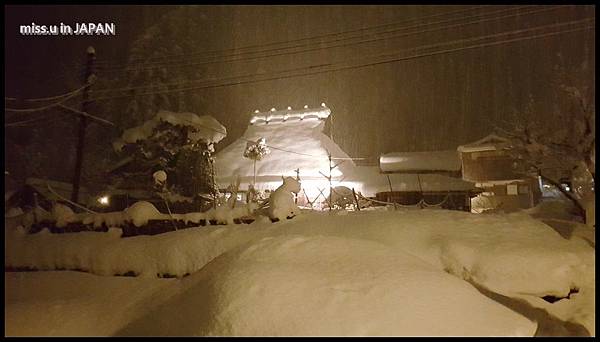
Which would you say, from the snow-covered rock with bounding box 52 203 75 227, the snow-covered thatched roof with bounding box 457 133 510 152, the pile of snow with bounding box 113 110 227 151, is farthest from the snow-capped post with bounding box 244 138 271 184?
the snow-covered rock with bounding box 52 203 75 227

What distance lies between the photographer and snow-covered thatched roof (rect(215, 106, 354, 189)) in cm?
2658

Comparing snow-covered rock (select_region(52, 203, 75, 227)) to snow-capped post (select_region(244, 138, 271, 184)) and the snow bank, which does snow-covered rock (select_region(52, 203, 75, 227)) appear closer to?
the snow bank

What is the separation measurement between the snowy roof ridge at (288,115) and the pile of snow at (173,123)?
12.8 meters

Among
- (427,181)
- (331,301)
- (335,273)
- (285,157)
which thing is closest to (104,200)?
(285,157)

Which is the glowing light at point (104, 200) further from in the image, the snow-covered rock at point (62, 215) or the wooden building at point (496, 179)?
the wooden building at point (496, 179)

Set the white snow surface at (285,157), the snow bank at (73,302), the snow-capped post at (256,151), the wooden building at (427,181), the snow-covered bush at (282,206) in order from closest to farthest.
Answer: the snow bank at (73,302) < the snow-covered bush at (282,206) < the wooden building at (427,181) < the white snow surface at (285,157) < the snow-capped post at (256,151)

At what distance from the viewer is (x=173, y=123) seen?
A: 66.4 ft

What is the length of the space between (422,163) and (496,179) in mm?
5080

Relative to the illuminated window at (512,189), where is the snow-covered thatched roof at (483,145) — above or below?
above

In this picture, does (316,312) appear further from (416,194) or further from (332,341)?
(416,194)

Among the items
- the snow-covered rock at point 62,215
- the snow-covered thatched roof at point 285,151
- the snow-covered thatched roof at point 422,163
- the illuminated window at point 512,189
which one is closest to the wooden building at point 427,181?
the snow-covered thatched roof at point 422,163

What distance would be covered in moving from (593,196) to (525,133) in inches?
113

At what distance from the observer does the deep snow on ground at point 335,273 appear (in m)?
4.51

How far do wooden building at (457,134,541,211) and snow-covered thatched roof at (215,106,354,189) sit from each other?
24.9ft
